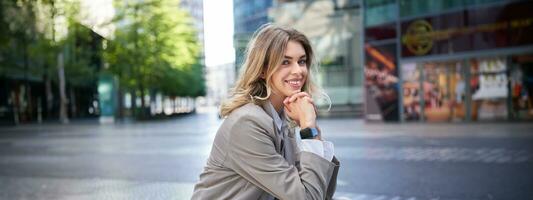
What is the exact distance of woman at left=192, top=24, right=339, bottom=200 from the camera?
1.96m

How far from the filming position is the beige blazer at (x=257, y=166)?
1.93 m

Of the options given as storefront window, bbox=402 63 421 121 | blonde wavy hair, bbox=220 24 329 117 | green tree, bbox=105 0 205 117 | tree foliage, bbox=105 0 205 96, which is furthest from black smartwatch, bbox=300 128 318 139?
tree foliage, bbox=105 0 205 96

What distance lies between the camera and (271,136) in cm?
203

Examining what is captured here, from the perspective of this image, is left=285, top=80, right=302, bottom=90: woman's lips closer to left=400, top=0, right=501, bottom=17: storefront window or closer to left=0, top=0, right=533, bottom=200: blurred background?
left=0, top=0, right=533, bottom=200: blurred background

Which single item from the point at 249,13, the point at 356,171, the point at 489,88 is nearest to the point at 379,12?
the point at 489,88

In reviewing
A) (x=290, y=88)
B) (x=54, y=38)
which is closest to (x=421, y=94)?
(x=290, y=88)

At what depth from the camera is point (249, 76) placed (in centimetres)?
219

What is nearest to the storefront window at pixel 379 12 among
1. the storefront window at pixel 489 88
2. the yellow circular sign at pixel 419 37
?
the yellow circular sign at pixel 419 37

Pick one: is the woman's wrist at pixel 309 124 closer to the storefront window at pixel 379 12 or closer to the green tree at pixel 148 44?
the storefront window at pixel 379 12

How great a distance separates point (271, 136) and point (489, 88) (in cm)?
1919

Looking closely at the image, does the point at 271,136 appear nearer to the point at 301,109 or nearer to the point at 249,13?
the point at 301,109

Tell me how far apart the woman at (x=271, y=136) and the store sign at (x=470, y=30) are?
18145 millimetres

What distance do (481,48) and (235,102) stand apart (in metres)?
19.0

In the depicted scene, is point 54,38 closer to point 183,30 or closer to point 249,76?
point 183,30
